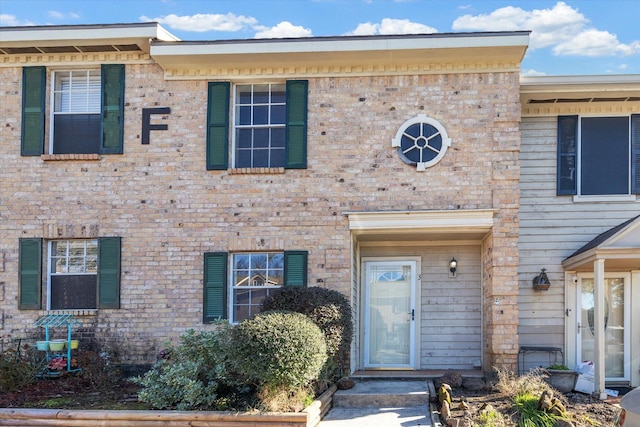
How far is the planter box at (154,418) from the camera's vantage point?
8.77 m

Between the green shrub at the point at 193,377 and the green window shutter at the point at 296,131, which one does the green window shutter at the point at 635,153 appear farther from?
the green shrub at the point at 193,377

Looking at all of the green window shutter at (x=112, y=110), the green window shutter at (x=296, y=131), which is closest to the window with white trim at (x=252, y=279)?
the green window shutter at (x=296, y=131)

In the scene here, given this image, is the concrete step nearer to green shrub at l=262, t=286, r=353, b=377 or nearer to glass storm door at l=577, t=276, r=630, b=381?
green shrub at l=262, t=286, r=353, b=377

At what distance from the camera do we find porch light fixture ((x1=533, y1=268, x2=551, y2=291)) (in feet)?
41.6

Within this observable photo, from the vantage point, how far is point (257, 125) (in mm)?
12555

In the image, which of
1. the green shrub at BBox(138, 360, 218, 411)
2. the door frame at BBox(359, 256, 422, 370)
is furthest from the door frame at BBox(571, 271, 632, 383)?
the green shrub at BBox(138, 360, 218, 411)

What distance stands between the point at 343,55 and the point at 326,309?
13.7 feet

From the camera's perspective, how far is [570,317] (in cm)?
1282

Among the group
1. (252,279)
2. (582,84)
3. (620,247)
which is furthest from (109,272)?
(582,84)

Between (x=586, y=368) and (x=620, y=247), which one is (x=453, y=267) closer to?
(x=586, y=368)

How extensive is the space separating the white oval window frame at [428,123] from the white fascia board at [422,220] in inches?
31.2

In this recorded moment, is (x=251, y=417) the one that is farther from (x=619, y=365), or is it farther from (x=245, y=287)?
(x=619, y=365)

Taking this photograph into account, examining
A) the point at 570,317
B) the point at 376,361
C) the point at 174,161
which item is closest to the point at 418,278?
the point at 376,361

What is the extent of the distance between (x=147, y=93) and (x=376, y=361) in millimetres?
6232
